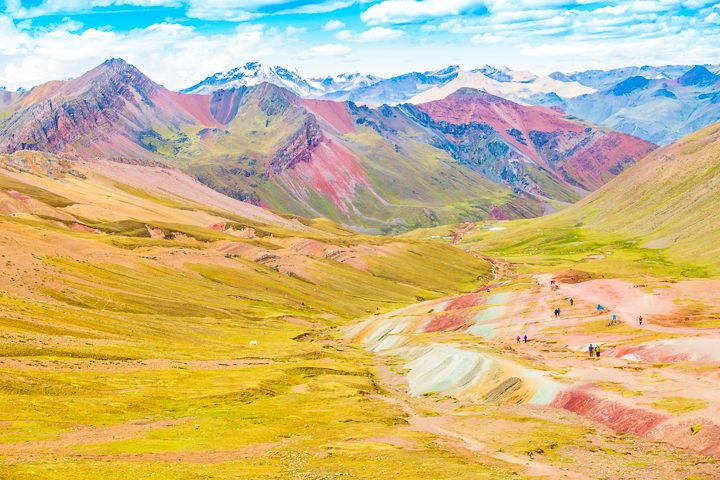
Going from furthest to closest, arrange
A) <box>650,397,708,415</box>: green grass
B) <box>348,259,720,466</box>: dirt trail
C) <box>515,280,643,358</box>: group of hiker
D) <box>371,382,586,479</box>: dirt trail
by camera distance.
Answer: <box>515,280,643,358</box>: group of hiker, <box>348,259,720,466</box>: dirt trail, <box>650,397,708,415</box>: green grass, <box>371,382,586,479</box>: dirt trail

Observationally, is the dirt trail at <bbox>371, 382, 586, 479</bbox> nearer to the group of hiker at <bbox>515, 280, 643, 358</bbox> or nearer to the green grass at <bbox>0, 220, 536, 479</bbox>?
the green grass at <bbox>0, 220, 536, 479</bbox>

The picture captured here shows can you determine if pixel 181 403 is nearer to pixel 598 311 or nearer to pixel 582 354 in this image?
pixel 582 354

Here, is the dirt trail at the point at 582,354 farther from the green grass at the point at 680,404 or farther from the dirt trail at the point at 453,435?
the dirt trail at the point at 453,435

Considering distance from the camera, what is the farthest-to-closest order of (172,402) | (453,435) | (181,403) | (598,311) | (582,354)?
(598,311) → (582,354) → (181,403) → (172,402) → (453,435)

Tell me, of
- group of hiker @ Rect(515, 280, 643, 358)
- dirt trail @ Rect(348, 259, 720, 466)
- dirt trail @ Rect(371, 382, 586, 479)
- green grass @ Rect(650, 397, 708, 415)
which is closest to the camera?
dirt trail @ Rect(371, 382, 586, 479)

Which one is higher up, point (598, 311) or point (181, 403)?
point (181, 403)

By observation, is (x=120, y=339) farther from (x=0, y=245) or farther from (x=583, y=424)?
(x=583, y=424)

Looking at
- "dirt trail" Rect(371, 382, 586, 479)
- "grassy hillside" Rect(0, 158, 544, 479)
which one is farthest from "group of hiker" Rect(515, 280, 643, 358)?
"dirt trail" Rect(371, 382, 586, 479)

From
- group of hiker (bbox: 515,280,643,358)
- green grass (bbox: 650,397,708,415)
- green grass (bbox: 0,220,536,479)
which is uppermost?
green grass (bbox: 0,220,536,479)

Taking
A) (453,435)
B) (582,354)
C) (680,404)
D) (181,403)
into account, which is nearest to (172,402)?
(181,403)

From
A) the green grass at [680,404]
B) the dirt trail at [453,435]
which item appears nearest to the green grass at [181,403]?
the dirt trail at [453,435]

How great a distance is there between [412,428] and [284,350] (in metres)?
77.8

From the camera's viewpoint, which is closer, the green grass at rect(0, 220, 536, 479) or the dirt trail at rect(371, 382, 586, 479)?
the green grass at rect(0, 220, 536, 479)

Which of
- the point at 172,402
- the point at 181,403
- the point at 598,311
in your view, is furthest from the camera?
the point at 598,311
